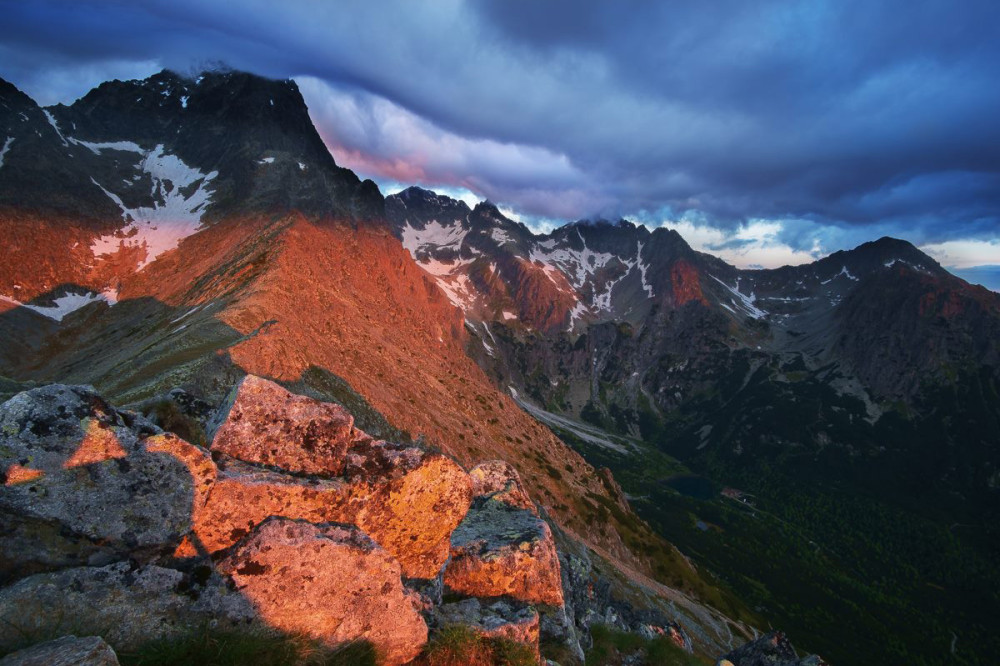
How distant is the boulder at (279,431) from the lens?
1166cm

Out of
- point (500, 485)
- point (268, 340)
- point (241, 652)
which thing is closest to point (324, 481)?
point (241, 652)

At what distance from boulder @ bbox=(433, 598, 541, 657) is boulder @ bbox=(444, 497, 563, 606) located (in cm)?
161

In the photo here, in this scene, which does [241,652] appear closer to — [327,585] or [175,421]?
[327,585]

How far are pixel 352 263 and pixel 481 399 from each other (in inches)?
3071

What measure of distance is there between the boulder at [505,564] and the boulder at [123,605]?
26.1 ft

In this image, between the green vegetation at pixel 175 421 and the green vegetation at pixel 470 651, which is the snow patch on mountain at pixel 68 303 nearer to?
the green vegetation at pixel 175 421

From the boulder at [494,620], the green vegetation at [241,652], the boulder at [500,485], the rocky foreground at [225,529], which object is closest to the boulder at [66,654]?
the rocky foreground at [225,529]

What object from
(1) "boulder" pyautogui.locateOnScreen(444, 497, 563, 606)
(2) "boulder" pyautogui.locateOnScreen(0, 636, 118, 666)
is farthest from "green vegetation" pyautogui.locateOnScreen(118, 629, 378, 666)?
(1) "boulder" pyautogui.locateOnScreen(444, 497, 563, 606)

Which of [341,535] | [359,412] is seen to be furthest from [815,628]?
[341,535]

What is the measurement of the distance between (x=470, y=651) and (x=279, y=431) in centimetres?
714

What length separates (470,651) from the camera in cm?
1116

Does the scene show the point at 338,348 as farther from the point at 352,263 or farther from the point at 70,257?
the point at 70,257

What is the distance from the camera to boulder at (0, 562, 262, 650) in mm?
7219

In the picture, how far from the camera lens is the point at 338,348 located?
93625mm
